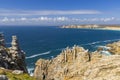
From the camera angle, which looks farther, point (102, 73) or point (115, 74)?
point (102, 73)

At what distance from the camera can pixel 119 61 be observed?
32312mm

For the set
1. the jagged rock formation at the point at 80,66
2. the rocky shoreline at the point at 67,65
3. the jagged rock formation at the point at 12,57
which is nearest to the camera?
the jagged rock formation at the point at 80,66

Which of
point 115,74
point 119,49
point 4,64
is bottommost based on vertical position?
point 119,49

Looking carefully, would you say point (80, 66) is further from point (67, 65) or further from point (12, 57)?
point (12, 57)

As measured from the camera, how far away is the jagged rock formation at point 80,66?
→ 31922mm

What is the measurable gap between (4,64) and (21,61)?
7.68m

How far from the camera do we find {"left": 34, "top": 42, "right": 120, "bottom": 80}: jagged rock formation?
3192cm

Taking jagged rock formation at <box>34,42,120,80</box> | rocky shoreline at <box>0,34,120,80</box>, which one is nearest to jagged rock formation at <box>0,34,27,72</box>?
rocky shoreline at <box>0,34,120,80</box>

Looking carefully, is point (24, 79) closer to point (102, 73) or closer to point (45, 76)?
point (102, 73)

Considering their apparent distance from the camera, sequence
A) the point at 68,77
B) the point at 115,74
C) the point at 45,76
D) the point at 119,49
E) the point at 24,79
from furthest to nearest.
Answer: the point at 119,49 → the point at 45,76 → the point at 68,77 → the point at 24,79 → the point at 115,74

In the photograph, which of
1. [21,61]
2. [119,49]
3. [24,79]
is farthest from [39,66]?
[119,49]

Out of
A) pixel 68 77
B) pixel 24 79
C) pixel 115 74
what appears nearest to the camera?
pixel 115 74

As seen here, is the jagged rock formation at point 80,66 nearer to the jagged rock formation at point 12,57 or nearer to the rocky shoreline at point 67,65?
the rocky shoreline at point 67,65

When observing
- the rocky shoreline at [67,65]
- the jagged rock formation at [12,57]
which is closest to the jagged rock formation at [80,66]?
the rocky shoreline at [67,65]
